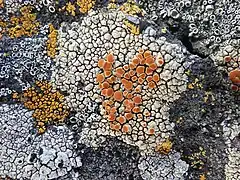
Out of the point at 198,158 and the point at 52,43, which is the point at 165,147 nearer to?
the point at 198,158

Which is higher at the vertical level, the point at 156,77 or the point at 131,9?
the point at 131,9

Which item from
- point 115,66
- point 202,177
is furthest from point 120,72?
point 202,177

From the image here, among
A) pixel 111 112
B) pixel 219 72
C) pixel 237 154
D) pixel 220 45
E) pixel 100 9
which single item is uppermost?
pixel 100 9

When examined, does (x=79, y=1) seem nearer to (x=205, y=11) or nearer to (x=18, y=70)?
(x=18, y=70)

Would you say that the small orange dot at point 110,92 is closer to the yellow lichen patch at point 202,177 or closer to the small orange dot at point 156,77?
the small orange dot at point 156,77

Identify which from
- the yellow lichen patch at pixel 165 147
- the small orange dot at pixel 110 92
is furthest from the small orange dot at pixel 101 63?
the yellow lichen patch at pixel 165 147

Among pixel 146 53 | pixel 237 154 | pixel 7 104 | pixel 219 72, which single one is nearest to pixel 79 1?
pixel 146 53
